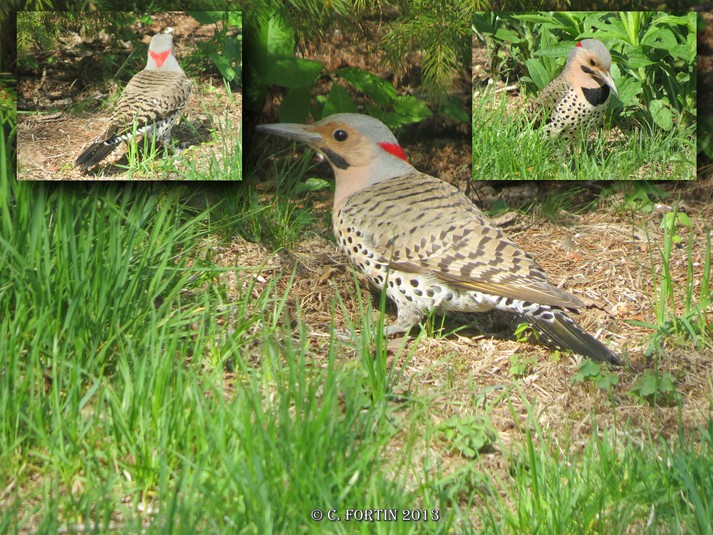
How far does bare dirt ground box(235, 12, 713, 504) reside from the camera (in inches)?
143

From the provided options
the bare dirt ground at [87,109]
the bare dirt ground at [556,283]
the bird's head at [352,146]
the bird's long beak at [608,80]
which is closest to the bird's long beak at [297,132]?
the bird's head at [352,146]

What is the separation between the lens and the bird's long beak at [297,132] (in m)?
4.21

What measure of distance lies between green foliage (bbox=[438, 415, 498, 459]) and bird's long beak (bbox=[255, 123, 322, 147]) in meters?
1.49

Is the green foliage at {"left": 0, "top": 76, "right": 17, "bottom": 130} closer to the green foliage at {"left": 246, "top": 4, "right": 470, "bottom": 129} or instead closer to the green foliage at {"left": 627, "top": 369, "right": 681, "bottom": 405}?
the green foliage at {"left": 246, "top": 4, "right": 470, "bottom": 129}

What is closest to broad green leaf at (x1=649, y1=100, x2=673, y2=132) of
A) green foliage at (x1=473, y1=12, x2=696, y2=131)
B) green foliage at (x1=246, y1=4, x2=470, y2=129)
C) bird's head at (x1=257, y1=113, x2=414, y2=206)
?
green foliage at (x1=473, y1=12, x2=696, y2=131)

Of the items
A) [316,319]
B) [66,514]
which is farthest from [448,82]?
[66,514]

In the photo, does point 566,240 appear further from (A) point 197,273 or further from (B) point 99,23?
(B) point 99,23

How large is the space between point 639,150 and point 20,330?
2996 mm

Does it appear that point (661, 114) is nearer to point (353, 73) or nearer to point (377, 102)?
point (377, 102)

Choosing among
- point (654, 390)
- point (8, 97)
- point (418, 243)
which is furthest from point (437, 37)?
point (8, 97)

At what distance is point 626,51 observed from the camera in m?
4.50

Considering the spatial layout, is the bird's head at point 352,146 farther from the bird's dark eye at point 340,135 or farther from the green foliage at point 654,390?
the green foliage at point 654,390

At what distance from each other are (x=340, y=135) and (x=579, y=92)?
1.23m

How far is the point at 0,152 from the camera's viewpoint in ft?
11.2
